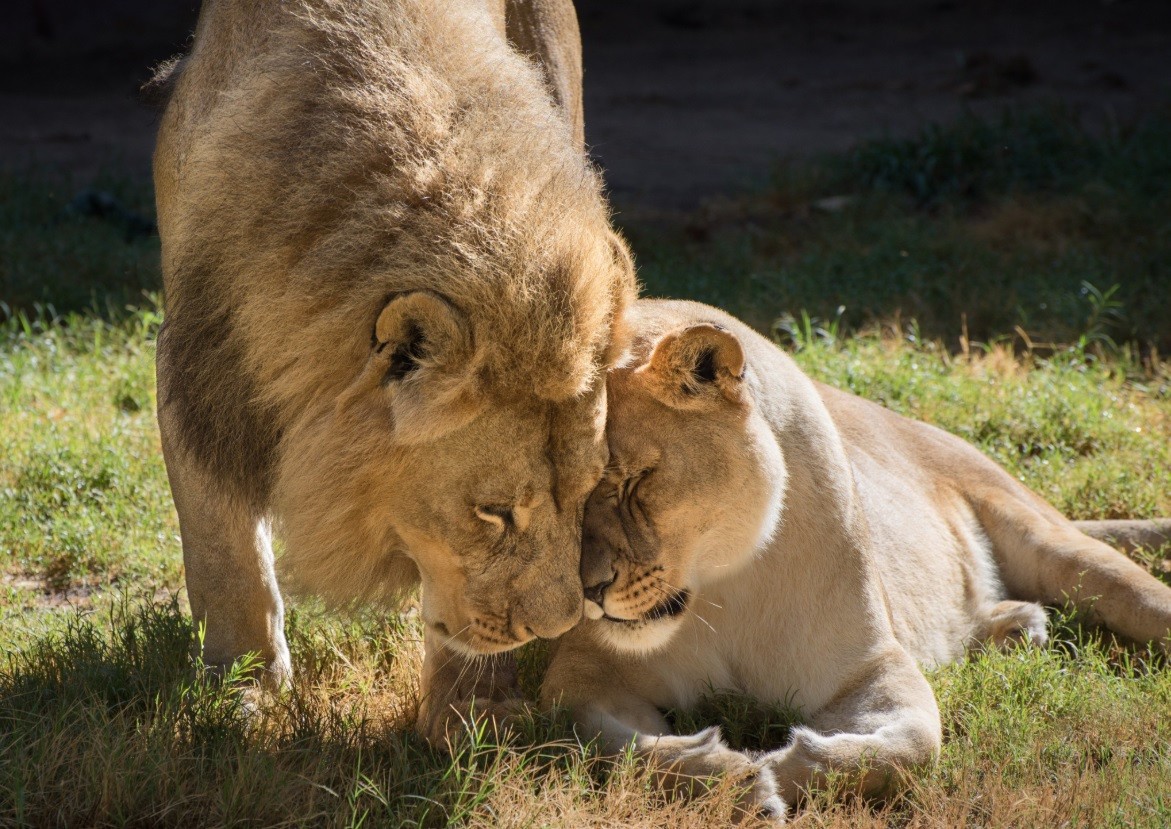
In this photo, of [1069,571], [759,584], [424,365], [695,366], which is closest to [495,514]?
[424,365]

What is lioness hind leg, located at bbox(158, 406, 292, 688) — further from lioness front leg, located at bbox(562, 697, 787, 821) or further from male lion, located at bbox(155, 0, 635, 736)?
lioness front leg, located at bbox(562, 697, 787, 821)

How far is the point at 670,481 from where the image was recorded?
301 centimetres

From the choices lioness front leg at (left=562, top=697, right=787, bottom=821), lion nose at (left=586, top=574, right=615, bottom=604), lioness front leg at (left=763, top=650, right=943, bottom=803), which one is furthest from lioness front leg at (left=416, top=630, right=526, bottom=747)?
lioness front leg at (left=763, top=650, right=943, bottom=803)

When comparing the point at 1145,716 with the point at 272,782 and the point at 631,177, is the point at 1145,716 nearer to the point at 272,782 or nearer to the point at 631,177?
the point at 272,782

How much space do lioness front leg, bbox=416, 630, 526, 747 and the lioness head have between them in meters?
0.31

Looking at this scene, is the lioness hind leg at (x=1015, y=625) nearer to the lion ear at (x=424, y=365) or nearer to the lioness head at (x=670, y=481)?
the lioness head at (x=670, y=481)

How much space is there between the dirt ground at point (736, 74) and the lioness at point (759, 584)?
4.97 meters

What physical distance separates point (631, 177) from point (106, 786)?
7.06 m

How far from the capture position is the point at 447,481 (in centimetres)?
266

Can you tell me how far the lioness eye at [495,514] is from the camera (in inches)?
105

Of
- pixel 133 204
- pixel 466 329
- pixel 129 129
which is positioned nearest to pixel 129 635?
pixel 466 329

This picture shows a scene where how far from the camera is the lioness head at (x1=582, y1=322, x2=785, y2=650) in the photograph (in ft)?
9.69

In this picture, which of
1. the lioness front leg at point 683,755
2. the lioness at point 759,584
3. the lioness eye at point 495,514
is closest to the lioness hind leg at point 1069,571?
the lioness at point 759,584

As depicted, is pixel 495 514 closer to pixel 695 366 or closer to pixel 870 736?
pixel 695 366
